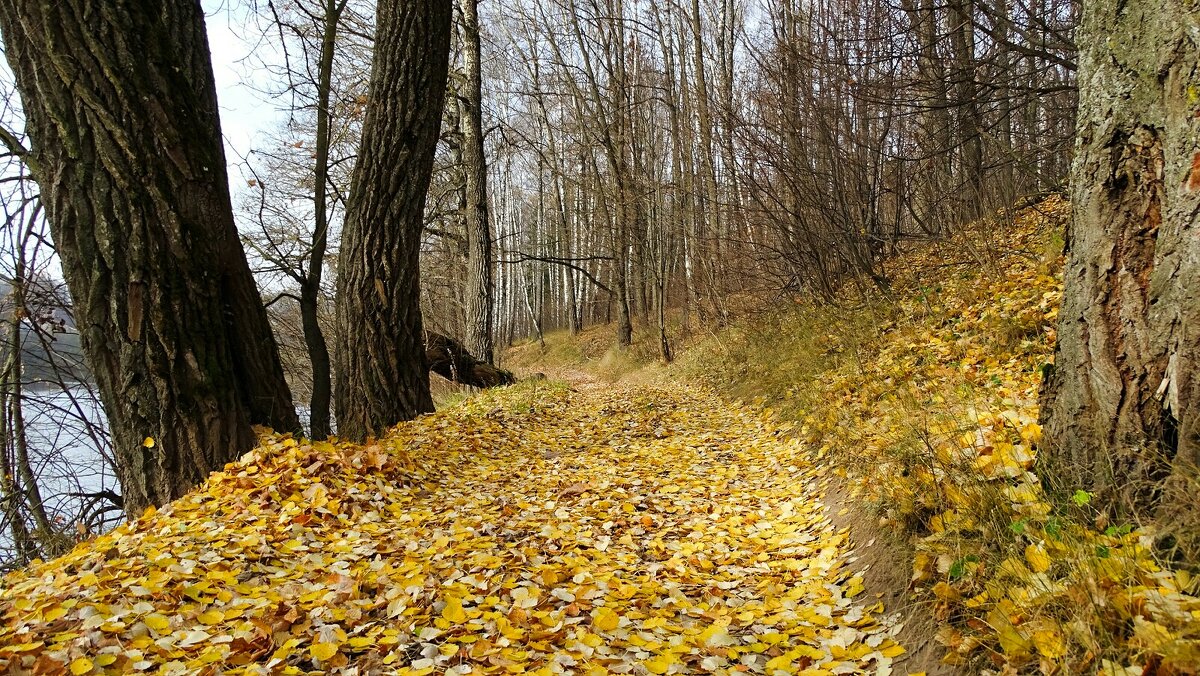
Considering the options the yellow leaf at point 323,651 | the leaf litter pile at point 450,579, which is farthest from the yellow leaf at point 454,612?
the yellow leaf at point 323,651

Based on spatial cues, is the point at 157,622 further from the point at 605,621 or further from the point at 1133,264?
the point at 1133,264

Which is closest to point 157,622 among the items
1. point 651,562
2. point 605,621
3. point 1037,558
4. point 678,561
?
point 605,621

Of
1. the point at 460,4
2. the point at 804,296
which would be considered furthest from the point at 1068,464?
the point at 460,4

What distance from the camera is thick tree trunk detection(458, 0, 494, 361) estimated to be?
10.4 m

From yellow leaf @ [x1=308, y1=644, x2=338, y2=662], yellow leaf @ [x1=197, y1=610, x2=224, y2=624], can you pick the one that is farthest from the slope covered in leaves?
yellow leaf @ [x1=197, y1=610, x2=224, y2=624]

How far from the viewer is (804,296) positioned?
10.1 metres

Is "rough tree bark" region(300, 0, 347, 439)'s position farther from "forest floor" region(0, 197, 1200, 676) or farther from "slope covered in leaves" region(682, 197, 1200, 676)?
"slope covered in leaves" region(682, 197, 1200, 676)

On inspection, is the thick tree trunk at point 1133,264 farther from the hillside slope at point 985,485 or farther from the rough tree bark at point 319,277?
the rough tree bark at point 319,277

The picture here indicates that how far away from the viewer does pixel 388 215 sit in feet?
19.8

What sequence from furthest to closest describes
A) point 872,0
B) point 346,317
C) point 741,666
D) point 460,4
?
point 460,4 < point 872,0 < point 346,317 < point 741,666

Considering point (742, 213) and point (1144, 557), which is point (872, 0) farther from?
point (1144, 557)

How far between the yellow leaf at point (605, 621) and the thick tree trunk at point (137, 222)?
112 inches

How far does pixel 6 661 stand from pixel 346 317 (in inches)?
170

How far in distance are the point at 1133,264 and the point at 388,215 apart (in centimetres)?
554
